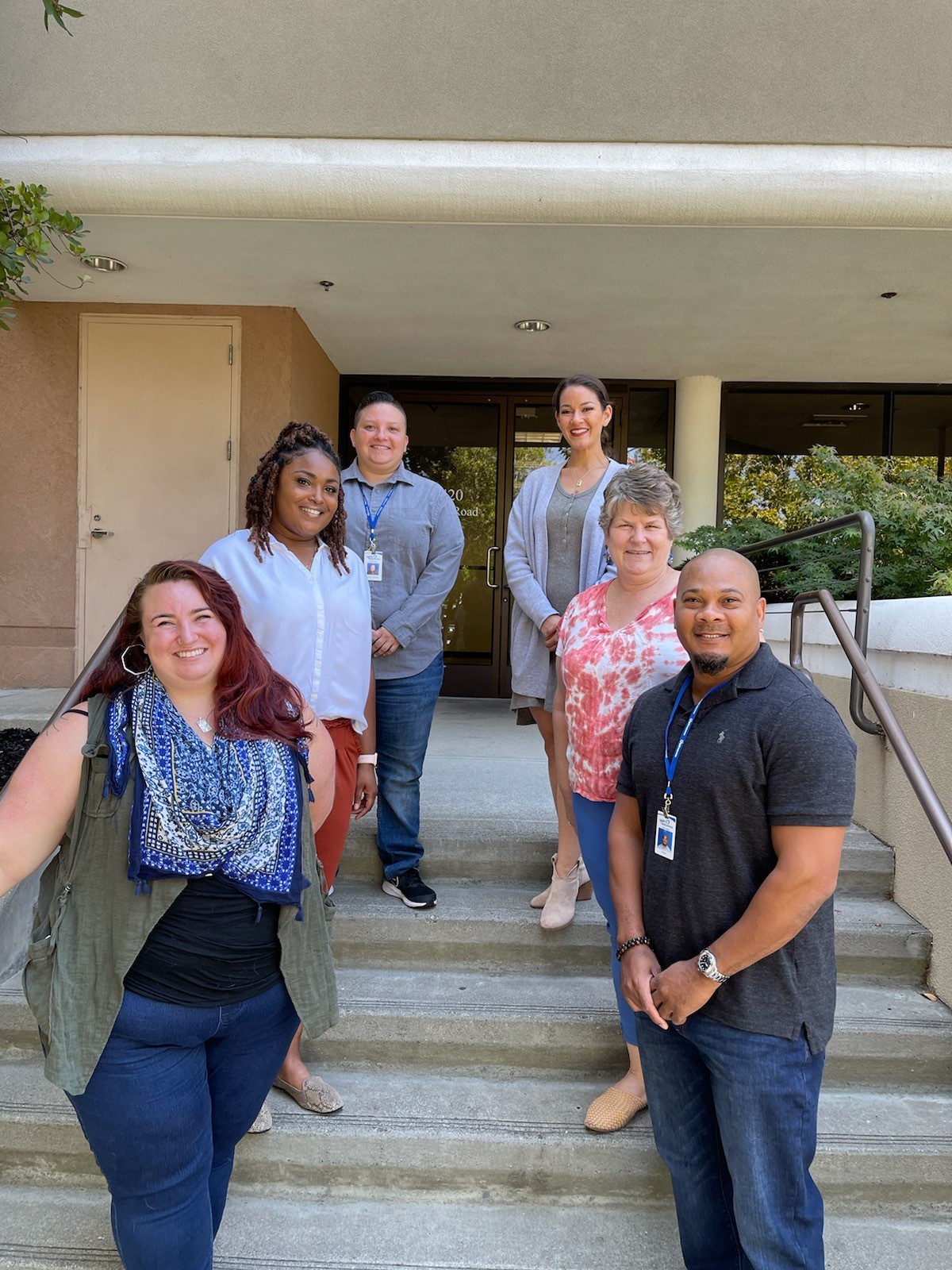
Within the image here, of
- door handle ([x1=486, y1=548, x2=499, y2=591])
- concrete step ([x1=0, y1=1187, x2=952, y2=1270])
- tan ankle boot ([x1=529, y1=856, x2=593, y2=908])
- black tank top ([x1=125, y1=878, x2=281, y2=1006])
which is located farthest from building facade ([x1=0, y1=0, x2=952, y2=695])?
concrete step ([x1=0, y1=1187, x2=952, y2=1270])

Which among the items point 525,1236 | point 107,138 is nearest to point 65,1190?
point 525,1236

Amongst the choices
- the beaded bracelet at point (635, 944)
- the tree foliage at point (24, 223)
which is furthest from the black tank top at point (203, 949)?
the tree foliage at point (24, 223)

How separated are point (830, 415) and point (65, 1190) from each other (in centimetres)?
769

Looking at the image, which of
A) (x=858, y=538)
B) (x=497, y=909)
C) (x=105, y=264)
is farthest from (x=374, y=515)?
(x=105, y=264)

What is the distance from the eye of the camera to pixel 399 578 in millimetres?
3129

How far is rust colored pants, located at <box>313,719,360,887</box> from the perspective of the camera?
2447 mm

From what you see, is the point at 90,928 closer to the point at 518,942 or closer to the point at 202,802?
the point at 202,802

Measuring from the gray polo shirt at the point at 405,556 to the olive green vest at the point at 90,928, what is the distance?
1491 millimetres

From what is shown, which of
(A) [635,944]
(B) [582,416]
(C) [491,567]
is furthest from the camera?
(C) [491,567]

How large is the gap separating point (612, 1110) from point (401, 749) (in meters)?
1.34

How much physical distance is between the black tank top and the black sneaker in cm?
154

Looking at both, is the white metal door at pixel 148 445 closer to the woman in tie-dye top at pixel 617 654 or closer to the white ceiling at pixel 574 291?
the white ceiling at pixel 574 291

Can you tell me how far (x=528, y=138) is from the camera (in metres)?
4.36

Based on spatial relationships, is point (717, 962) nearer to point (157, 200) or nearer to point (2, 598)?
point (157, 200)
